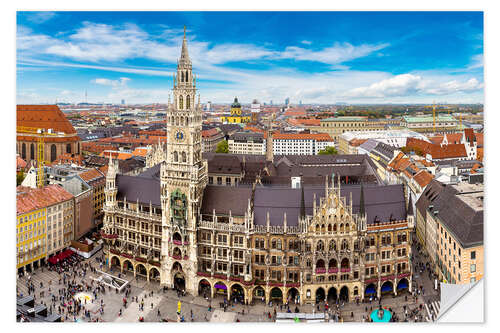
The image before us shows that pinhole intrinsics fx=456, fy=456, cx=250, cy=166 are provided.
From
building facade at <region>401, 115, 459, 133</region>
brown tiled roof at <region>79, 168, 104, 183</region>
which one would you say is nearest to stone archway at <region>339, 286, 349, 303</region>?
brown tiled roof at <region>79, 168, 104, 183</region>

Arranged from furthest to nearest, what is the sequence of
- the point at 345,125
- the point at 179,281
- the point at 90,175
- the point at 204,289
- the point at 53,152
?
the point at 345,125
the point at 53,152
the point at 90,175
the point at 179,281
the point at 204,289

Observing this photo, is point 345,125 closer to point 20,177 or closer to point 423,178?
point 423,178

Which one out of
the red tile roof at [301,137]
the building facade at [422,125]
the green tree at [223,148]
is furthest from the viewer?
the green tree at [223,148]

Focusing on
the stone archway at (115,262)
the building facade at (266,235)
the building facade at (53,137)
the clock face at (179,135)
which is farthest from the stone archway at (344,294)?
the building facade at (53,137)

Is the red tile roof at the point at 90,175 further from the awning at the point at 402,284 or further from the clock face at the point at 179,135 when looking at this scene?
the awning at the point at 402,284

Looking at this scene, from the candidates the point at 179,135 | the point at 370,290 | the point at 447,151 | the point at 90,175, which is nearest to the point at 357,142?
the point at 447,151

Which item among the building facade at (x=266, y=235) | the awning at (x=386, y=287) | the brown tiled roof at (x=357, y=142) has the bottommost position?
the awning at (x=386, y=287)

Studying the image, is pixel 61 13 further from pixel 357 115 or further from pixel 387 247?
pixel 357 115

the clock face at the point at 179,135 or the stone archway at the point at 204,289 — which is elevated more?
the clock face at the point at 179,135
